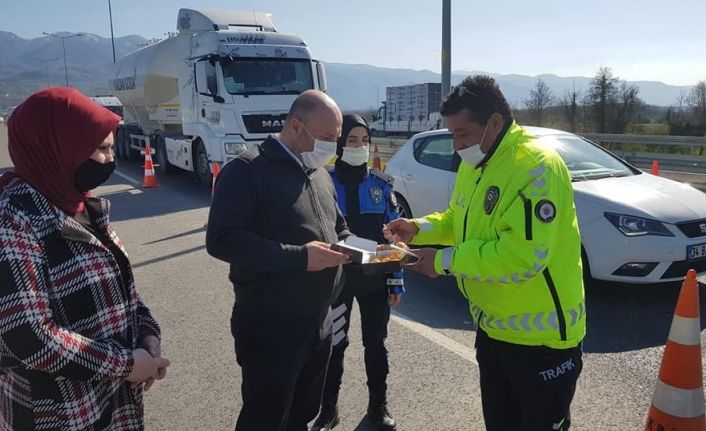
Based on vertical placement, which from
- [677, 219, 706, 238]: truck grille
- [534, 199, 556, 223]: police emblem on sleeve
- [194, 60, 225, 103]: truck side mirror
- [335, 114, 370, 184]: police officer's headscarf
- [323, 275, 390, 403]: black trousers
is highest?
[194, 60, 225, 103]: truck side mirror

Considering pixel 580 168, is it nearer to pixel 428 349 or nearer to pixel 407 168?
pixel 407 168

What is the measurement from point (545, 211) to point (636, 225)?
11.0ft

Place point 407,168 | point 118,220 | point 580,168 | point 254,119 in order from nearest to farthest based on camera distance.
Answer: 1. point 580,168
2. point 407,168
3. point 118,220
4. point 254,119

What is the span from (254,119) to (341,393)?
895cm

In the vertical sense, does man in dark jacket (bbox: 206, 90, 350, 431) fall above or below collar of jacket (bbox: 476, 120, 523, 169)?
below

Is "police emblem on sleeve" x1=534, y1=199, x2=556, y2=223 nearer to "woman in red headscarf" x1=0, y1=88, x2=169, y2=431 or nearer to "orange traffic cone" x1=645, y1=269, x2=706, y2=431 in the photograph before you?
"orange traffic cone" x1=645, y1=269, x2=706, y2=431

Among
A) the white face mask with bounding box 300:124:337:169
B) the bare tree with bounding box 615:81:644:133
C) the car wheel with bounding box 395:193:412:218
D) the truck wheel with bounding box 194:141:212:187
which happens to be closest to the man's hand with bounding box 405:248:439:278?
the white face mask with bounding box 300:124:337:169

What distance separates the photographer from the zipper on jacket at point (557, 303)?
206 cm

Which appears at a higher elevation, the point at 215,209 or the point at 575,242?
the point at 215,209

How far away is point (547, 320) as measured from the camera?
2082mm

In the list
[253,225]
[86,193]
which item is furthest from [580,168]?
[86,193]

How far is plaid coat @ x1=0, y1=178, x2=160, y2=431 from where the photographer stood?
4.89 feet

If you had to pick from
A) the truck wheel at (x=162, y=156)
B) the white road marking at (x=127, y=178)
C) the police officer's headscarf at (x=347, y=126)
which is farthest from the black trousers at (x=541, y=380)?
the truck wheel at (x=162, y=156)

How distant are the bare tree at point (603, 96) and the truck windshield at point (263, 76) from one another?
17114mm
